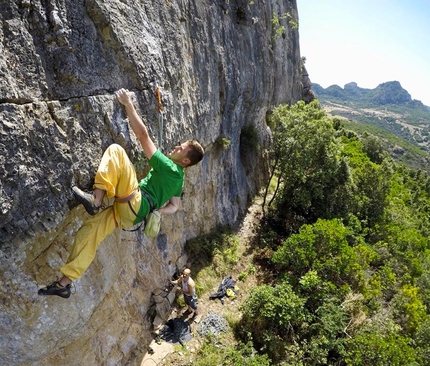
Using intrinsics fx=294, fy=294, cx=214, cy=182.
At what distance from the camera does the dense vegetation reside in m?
9.51

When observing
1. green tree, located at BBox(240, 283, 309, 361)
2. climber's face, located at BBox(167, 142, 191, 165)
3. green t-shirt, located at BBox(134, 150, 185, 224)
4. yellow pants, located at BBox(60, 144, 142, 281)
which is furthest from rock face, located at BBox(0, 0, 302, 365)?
green tree, located at BBox(240, 283, 309, 361)

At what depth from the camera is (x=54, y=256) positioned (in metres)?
5.30

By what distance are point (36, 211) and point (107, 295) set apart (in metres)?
3.25

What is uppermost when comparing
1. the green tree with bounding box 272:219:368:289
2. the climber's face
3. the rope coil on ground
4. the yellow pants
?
the climber's face

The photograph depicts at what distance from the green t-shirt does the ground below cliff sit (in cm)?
531

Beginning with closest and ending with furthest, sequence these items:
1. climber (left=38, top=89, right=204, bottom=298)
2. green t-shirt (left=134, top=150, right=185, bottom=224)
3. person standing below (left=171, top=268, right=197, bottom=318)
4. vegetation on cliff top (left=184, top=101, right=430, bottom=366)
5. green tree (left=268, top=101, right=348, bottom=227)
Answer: climber (left=38, top=89, right=204, bottom=298)
green t-shirt (left=134, top=150, right=185, bottom=224)
person standing below (left=171, top=268, right=197, bottom=318)
vegetation on cliff top (left=184, top=101, right=430, bottom=366)
green tree (left=268, top=101, right=348, bottom=227)

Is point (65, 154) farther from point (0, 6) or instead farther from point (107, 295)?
point (107, 295)

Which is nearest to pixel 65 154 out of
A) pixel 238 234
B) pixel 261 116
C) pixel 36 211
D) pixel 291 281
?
pixel 36 211

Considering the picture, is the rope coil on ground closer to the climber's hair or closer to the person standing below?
the person standing below

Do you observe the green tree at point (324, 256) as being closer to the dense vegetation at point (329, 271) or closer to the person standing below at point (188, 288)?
the dense vegetation at point (329, 271)

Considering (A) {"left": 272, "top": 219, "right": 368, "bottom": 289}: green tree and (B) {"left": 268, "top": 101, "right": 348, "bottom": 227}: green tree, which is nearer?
(A) {"left": 272, "top": 219, "right": 368, "bottom": 289}: green tree

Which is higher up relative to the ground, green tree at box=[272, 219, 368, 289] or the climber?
the climber

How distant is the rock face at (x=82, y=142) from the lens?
4.38m

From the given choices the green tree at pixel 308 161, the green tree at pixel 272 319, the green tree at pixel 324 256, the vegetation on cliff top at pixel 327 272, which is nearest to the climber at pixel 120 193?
the vegetation on cliff top at pixel 327 272
